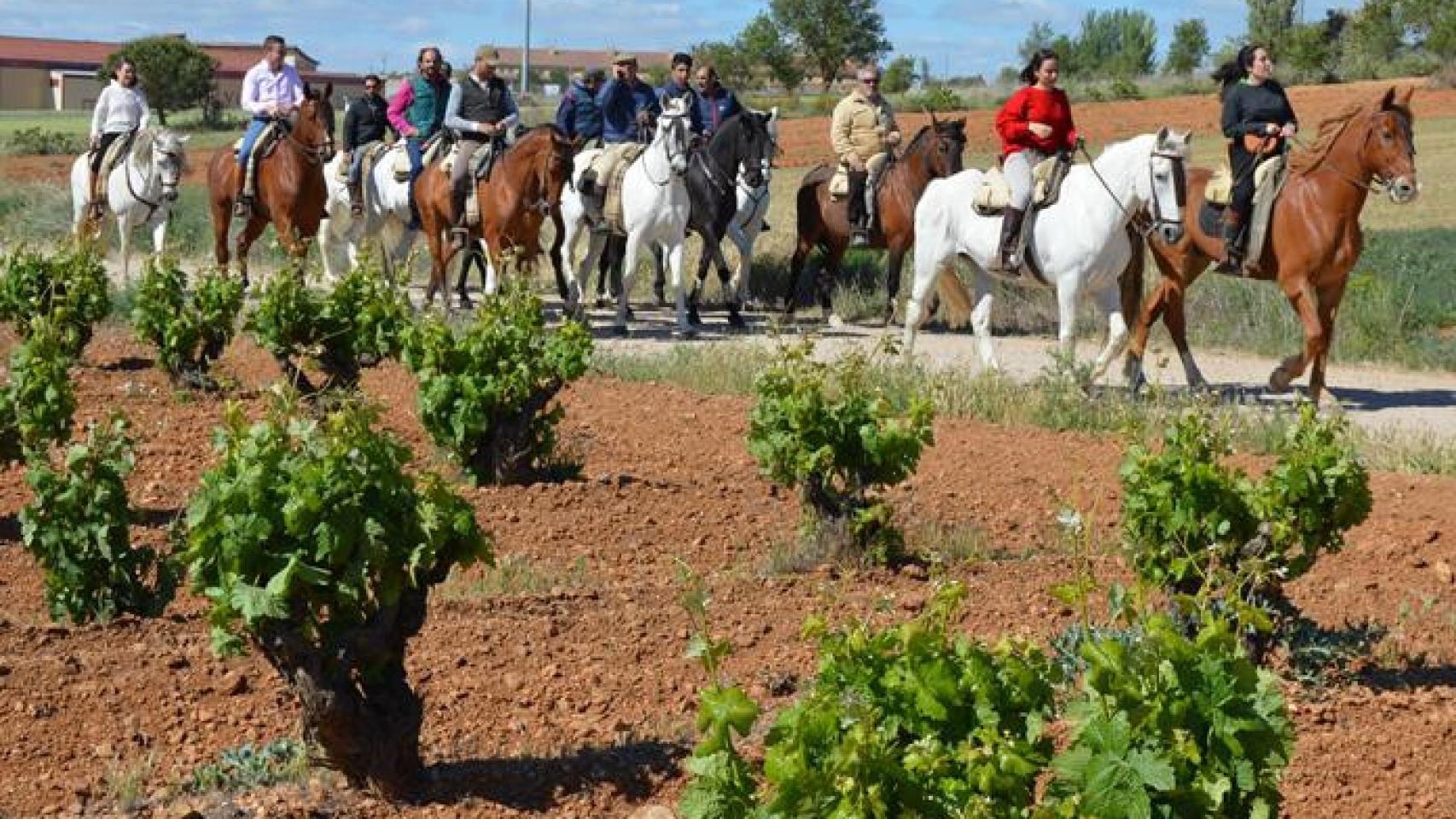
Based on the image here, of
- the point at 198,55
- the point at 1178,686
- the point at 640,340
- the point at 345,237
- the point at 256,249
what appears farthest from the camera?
the point at 198,55

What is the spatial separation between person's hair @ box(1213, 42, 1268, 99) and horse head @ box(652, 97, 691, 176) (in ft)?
17.1

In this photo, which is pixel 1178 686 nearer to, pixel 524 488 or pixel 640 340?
pixel 524 488

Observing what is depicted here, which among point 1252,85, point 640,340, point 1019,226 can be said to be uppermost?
point 1252,85

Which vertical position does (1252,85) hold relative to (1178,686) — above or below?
above

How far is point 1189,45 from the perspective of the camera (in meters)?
109

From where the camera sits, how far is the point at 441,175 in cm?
2225

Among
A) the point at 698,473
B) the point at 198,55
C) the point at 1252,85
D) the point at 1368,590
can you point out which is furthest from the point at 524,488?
the point at 198,55

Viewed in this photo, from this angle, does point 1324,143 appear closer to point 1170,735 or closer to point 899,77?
point 1170,735

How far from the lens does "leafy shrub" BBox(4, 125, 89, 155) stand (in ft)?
205

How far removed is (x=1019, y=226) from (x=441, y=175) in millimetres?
7189

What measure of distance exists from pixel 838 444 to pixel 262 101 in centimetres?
1447

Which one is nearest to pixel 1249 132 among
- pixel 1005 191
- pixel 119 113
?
pixel 1005 191

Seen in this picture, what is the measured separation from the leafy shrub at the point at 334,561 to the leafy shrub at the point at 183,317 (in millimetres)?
8968

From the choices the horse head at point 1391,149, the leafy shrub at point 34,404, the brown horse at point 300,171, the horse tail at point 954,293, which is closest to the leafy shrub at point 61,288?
the brown horse at point 300,171
